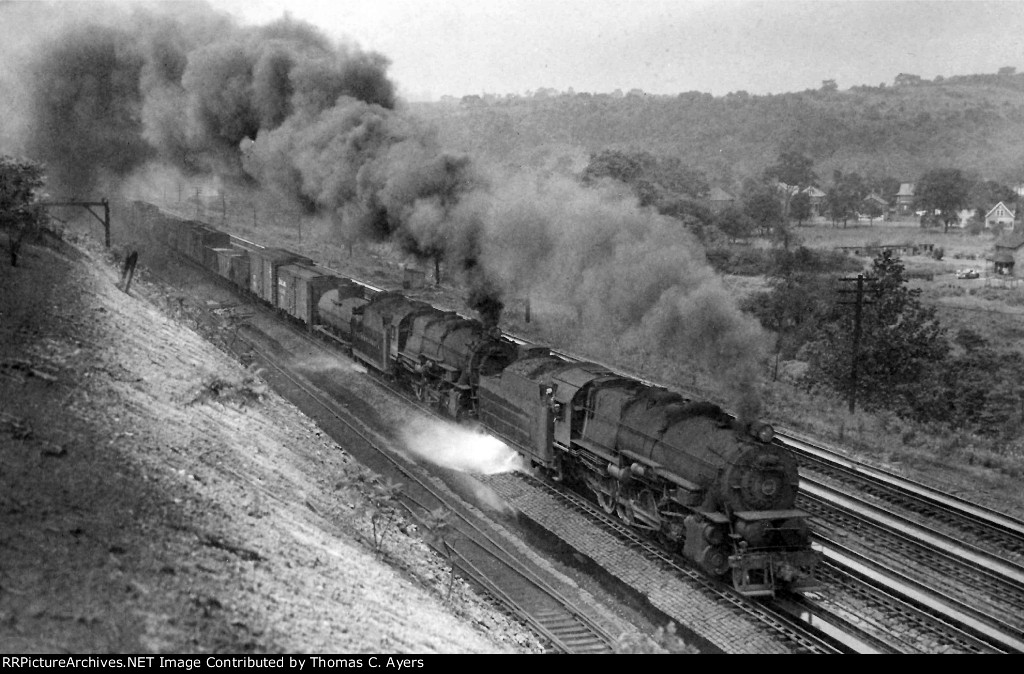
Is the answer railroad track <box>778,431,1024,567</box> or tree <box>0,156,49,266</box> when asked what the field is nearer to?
railroad track <box>778,431,1024,567</box>

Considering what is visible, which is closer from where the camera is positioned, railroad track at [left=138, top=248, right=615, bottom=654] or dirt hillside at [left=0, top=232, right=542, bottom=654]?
dirt hillside at [left=0, top=232, right=542, bottom=654]

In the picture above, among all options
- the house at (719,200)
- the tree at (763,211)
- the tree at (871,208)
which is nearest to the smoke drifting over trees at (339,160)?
the tree at (763,211)

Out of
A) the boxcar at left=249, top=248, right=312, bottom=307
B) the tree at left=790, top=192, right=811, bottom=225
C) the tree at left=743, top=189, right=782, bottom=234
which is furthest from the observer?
the tree at left=790, top=192, right=811, bottom=225

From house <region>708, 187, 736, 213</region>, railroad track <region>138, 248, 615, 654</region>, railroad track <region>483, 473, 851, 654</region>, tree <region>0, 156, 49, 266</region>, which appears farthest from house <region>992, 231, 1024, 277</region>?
tree <region>0, 156, 49, 266</region>

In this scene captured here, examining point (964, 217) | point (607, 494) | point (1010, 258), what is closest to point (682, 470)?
point (607, 494)

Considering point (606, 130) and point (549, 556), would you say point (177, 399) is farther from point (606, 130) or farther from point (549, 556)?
point (606, 130)
